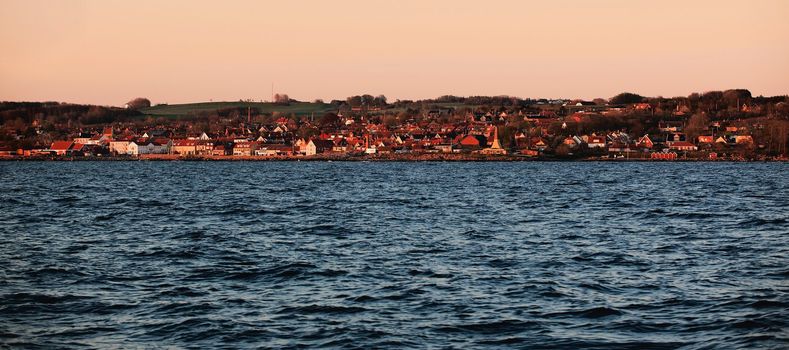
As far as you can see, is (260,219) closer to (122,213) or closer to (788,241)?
(122,213)

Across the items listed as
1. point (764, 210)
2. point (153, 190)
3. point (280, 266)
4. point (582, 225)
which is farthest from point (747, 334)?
point (153, 190)

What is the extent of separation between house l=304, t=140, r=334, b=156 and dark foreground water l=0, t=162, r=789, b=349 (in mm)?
148128

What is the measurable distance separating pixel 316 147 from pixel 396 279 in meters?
171

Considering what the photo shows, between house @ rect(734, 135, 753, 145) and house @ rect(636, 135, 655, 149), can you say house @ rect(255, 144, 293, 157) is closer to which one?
house @ rect(636, 135, 655, 149)

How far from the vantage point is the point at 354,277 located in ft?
79.1

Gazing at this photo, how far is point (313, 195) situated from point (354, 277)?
3739 cm

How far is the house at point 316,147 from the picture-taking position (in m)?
193

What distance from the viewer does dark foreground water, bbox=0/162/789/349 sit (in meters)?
18.1

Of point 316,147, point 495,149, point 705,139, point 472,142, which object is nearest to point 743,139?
point 705,139

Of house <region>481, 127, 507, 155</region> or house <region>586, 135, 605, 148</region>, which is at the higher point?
house <region>586, 135, 605, 148</region>

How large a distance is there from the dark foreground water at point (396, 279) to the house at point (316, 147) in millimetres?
148128

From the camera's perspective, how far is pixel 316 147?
635ft

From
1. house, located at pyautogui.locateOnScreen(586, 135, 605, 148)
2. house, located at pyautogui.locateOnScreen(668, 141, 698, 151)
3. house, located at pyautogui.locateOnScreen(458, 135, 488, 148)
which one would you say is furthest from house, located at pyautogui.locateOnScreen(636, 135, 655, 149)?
house, located at pyautogui.locateOnScreen(458, 135, 488, 148)

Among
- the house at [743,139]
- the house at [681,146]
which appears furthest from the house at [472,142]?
the house at [743,139]
